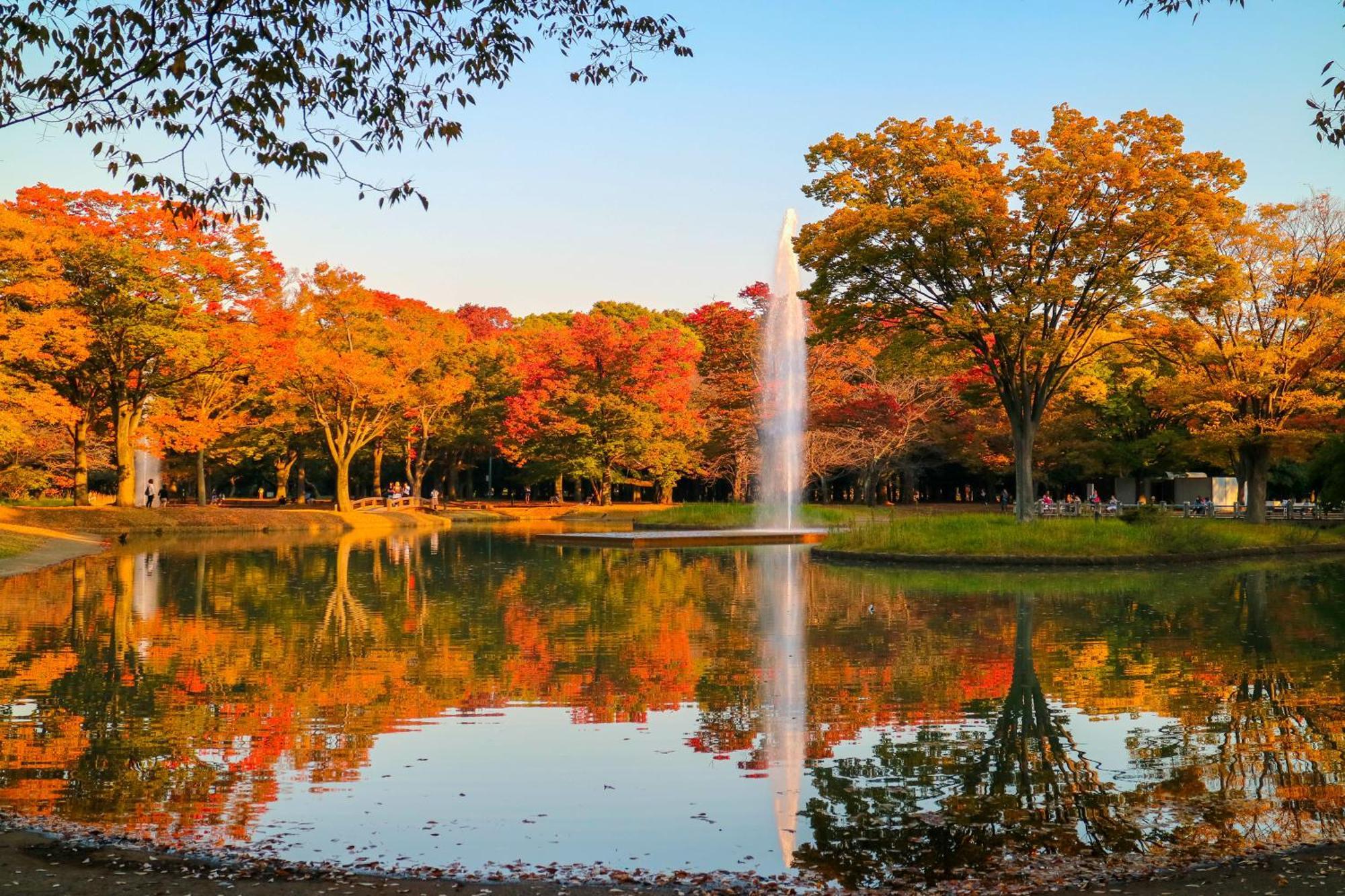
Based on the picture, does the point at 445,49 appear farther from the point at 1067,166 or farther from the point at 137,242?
the point at 137,242

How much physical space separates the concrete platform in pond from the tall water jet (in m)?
4.73

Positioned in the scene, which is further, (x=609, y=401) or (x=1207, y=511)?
(x=609, y=401)

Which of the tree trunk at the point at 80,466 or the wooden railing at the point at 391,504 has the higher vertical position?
the tree trunk at the point at 80,466

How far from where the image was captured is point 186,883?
5.74 metres

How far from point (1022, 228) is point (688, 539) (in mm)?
14124

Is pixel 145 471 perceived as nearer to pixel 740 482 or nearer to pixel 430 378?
pixel 430 378

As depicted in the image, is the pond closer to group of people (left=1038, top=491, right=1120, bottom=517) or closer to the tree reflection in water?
the tree reflection in water

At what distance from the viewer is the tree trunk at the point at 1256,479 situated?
39594 millimetres

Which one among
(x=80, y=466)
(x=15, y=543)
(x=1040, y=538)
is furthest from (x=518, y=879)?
(x=80, y=466)

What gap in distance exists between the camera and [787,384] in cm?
4562

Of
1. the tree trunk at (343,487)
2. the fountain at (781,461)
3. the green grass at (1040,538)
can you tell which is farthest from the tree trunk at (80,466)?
the green grass at (1040,538)

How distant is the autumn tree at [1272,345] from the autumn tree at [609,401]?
29.2 meters

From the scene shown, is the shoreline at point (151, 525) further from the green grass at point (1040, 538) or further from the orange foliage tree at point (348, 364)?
the green grass at point (1040, 538)

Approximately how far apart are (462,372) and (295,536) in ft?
83.6
